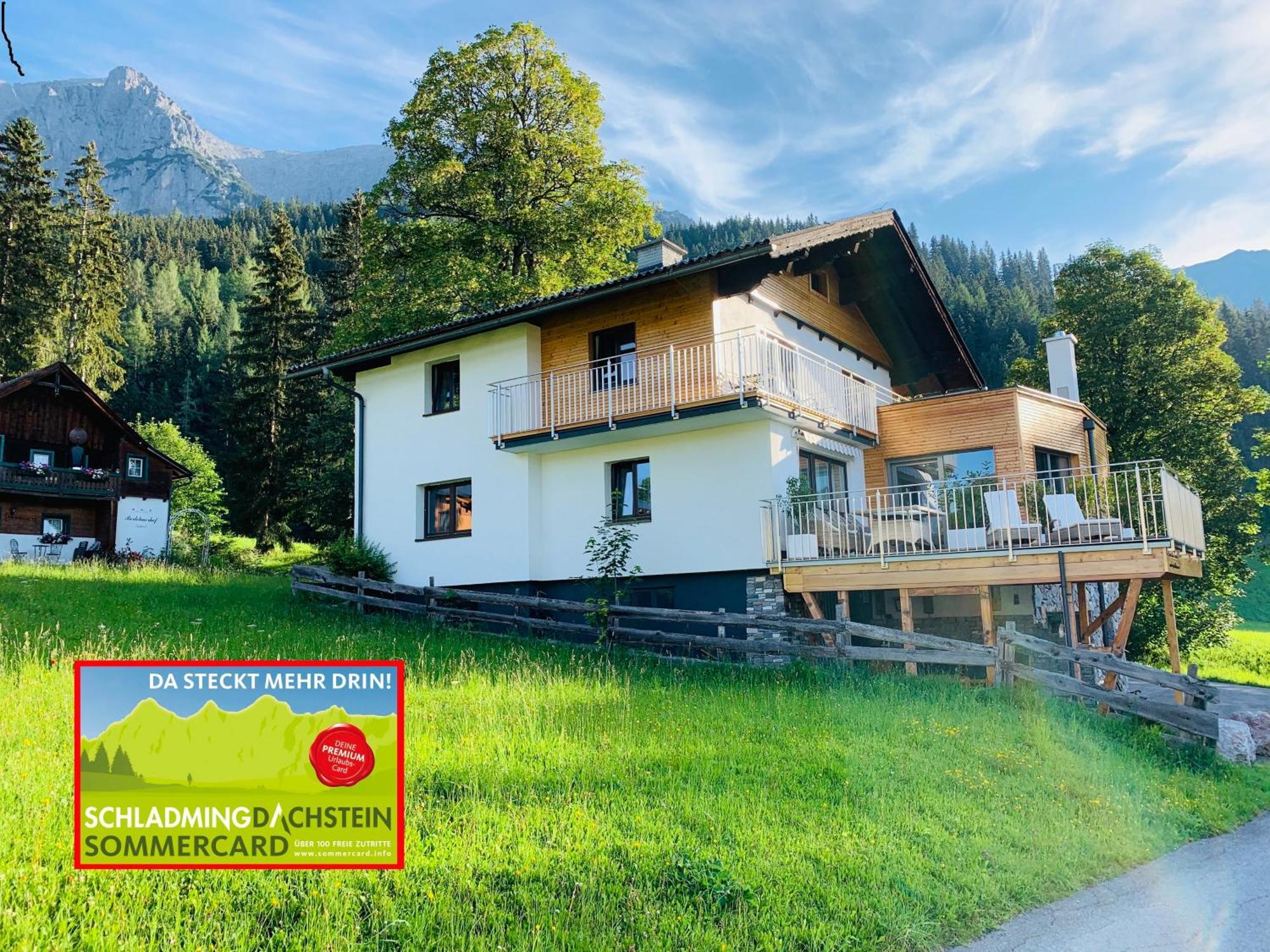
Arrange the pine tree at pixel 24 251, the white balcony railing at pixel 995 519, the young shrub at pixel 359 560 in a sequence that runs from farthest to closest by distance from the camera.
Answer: the pine tree at pixel 24 251, the young shrub at pixel 359 560, the white balcony railing at pixel 995 519

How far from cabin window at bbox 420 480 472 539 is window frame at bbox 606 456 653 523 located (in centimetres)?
329

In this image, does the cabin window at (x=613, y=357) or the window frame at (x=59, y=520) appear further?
the window frame at (x=59, y=520)

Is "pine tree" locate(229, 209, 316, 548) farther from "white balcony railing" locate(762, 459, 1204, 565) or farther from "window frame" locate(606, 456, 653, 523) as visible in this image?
"white balcony railing" locate(762, 459, 1204, 565)

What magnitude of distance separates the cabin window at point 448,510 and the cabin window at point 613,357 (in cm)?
384

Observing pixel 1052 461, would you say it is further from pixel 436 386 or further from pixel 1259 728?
pixel 436 386

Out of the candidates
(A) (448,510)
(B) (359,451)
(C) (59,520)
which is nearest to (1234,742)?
(A) (448,510)

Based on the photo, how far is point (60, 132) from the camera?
190m

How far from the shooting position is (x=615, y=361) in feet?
58.1

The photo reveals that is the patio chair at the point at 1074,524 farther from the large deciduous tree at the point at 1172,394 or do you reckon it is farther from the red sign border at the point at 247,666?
the large deciduous tree at the point at 1172,394

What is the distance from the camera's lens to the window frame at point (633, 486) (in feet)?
56.7

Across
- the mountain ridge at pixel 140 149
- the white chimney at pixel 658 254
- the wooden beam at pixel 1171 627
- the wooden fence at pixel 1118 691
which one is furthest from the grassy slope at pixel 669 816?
the mountain ridge at pixel 140 149

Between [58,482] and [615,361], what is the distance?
23.5 metres

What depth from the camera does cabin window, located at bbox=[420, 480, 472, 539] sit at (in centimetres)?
1928

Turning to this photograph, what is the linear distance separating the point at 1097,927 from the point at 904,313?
18.4 meters
